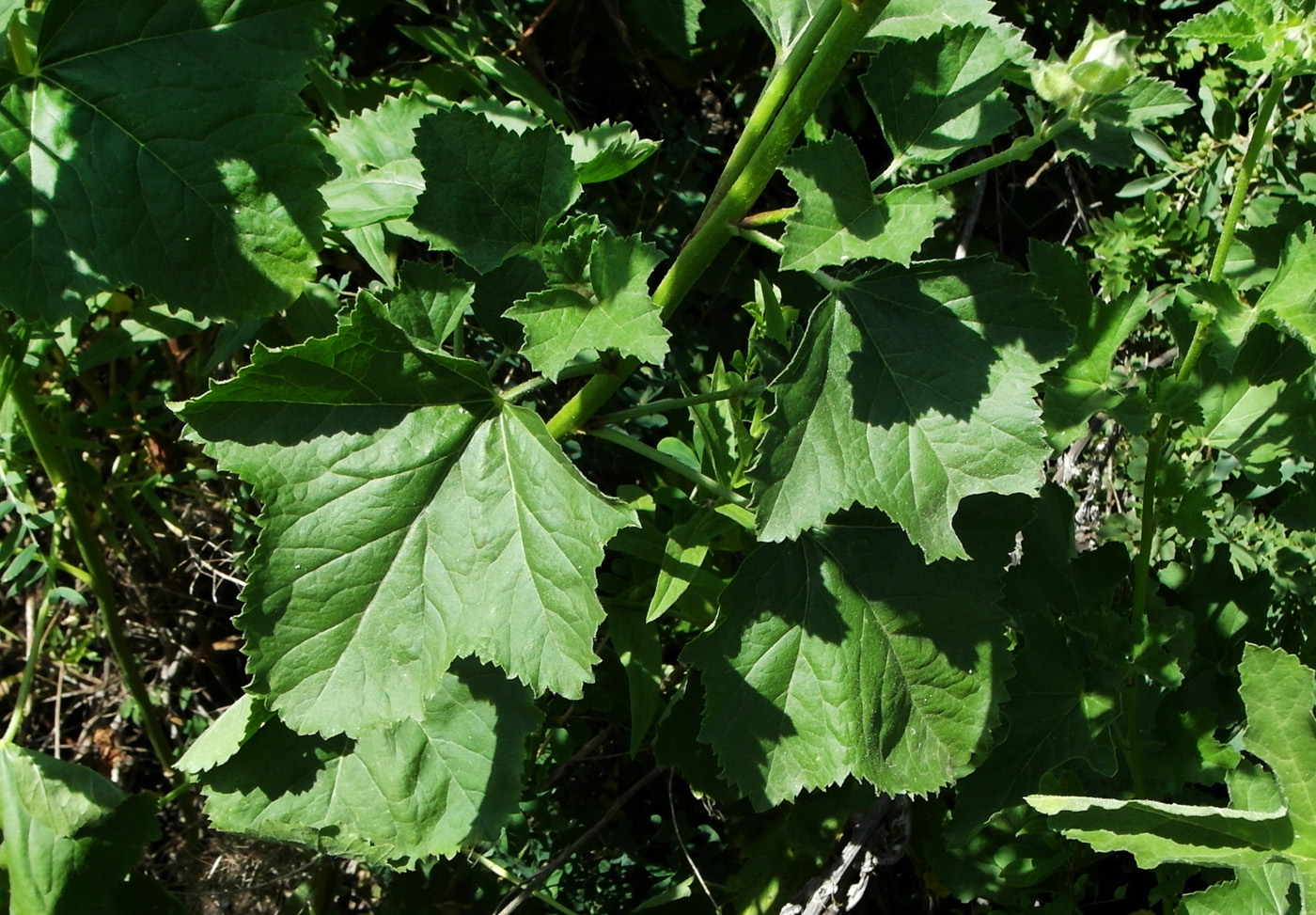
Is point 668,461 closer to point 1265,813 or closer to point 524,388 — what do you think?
point 524,388

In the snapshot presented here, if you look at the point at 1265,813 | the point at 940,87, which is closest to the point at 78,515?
the point at 940,87

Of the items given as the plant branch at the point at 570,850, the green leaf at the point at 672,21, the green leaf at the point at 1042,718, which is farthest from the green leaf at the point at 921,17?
the plant branch at the point at 570,850

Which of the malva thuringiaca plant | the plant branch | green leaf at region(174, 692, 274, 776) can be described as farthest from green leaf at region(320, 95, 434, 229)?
the plant branch

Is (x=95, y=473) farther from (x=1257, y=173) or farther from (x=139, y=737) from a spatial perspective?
(x=1257, y=173)

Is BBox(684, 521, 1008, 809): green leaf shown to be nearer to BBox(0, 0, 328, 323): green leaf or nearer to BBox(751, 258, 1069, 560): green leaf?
BBox(751, 258, 1069, 560): green leaf

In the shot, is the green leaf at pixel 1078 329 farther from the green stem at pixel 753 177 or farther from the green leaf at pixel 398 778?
the green leaf at pixel 398 778

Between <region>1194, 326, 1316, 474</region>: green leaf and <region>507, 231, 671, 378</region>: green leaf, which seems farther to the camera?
<region>1194, 326, 1316, 474</region>: green leaf
